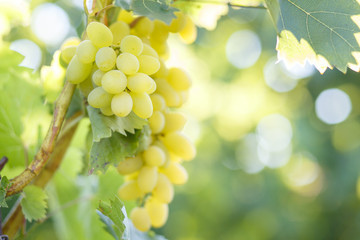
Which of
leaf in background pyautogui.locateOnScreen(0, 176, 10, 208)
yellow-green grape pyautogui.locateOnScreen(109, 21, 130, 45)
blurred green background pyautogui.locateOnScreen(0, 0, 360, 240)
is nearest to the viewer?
leaf in background pyautogui.locateOnScreen(0, 176, 10, 208)

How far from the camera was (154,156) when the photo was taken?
572 millimetres

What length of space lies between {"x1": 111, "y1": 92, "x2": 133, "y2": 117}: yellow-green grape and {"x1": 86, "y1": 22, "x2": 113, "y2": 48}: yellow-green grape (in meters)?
0.06

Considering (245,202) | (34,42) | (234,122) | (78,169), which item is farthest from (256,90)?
(78,169)

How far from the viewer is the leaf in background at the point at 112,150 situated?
1.57 feet

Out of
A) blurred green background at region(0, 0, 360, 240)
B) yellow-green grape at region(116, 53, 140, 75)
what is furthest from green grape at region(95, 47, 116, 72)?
blurred green background at region(0, 0, 360, 240)

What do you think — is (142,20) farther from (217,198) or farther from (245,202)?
(245,202)

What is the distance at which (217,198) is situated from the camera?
4094 millimetres

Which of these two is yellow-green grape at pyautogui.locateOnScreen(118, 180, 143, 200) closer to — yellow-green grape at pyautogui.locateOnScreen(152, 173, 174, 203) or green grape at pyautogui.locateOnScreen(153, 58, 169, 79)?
yellow-green grape at pyautogui.locateOnScreen(152, 173, 174, 203)

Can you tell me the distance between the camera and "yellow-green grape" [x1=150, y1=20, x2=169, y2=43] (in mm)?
575

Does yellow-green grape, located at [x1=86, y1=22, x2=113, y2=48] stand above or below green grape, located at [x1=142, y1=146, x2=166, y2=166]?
above

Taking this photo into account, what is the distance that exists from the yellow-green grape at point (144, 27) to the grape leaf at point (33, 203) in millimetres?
238

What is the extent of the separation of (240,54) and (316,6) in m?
4.88

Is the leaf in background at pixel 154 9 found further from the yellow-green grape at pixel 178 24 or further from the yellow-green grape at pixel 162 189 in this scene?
the yellow-green grape at pixel 162 189

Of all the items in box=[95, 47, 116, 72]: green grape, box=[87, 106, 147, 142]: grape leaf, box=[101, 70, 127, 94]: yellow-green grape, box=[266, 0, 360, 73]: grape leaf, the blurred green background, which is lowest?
the blurred green background
